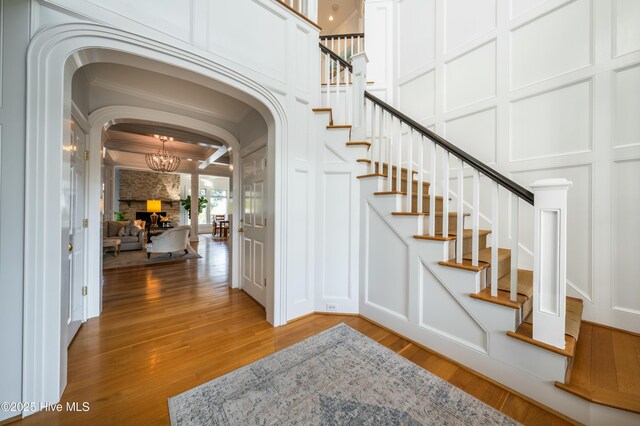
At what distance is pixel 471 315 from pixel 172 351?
2466 mm

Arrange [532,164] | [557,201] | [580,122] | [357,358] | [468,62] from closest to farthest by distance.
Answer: [557,201] < [357,358] < [580,122] < [532,164] < [468,62]

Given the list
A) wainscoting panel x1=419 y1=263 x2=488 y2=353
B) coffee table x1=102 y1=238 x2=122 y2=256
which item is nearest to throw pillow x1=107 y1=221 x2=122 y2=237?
coffee table x1=102 y1=238 x2=122 y2=256

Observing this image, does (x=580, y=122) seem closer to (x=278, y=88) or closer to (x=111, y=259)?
(x=278, y=88)

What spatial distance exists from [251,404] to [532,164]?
317 centimetres

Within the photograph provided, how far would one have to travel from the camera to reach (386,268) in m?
2.30

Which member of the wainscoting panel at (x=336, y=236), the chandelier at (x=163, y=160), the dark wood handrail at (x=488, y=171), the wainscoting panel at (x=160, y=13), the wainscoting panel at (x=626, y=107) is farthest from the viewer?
the chandelier at (x=163, y=160)

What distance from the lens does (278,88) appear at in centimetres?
237

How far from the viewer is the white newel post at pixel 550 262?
1.30 m

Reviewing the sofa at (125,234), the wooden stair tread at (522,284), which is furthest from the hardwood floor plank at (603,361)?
the sofa at (125,234)

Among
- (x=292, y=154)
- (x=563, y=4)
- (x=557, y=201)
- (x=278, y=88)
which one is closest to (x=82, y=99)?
(x=278, y=88)

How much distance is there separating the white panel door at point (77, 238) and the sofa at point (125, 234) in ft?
15.9

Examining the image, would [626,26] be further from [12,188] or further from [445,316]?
[12,188]

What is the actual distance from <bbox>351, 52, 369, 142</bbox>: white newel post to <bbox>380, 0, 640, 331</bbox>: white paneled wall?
1.15 meters

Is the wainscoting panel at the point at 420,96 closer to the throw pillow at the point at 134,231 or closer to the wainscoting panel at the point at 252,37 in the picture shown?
the wainscoting panel at the point at 252,37
